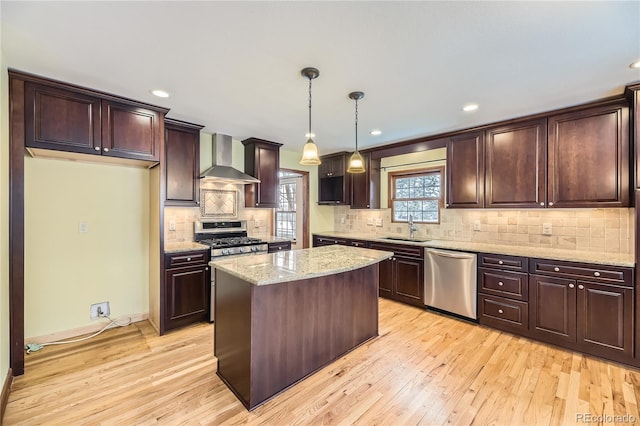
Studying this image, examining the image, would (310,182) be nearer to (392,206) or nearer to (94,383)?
(392,206)

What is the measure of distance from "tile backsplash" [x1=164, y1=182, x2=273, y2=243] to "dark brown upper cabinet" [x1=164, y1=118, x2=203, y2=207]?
1.19 feet

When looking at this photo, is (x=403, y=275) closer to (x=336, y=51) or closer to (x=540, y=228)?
(x=540, y=228)

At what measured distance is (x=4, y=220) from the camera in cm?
202

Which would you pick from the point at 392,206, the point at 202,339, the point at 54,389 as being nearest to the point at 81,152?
the point at 54,389

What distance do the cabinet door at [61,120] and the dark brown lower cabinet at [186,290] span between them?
1.32 metres

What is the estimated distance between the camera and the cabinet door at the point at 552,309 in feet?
8.77

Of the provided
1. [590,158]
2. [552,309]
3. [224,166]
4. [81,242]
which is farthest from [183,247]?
[590,158]

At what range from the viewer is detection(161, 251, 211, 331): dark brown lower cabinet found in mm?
3045

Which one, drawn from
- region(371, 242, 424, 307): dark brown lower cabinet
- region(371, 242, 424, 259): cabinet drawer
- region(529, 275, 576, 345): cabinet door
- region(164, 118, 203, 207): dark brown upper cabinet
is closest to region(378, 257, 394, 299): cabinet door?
region(371, 242, 424, 307): dark brown lower cabinet

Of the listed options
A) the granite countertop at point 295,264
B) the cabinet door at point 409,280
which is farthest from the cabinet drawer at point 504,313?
the granite countertop at point 295,264

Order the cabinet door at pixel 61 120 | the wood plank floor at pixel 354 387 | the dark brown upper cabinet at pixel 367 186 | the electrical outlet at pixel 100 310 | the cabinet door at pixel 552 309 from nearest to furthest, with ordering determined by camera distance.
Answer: the wood plank floor at pixel 354 387 < the cabinet door at pixel 61 120 < the cabinet door at pixel 552 309 < the electrical outlet at pixel 100 310 < the dark brown upper cabinet at pixel 367 186

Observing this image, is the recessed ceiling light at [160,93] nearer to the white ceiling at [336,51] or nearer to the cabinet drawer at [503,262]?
the white ceiling at [336,51]

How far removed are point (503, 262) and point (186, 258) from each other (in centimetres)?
352

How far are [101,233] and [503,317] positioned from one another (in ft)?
14.8
